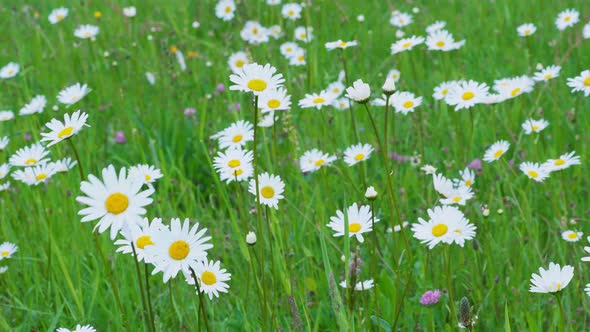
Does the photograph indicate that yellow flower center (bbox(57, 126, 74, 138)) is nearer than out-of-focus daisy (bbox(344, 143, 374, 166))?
Yes

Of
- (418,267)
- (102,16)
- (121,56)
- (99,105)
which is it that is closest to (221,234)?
(418,267)

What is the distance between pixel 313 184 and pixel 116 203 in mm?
1486

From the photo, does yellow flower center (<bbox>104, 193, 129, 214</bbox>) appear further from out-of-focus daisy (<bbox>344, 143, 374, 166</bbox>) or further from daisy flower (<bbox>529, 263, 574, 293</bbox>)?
out-of-focus daisy (<bbox>344, 143, 374, 166</bbox>)

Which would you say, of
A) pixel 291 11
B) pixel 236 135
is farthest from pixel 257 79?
pixel 291 11

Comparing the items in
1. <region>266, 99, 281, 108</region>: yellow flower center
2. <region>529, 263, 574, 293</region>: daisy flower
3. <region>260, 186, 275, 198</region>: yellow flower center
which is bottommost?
<region>529, 263, 574, 293</region>: daisy flower

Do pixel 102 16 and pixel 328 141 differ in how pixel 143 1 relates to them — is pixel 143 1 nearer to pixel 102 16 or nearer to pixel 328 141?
pixel 102 16

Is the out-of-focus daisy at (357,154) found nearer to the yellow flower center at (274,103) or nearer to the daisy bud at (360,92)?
the yellow flower center at (274,103)

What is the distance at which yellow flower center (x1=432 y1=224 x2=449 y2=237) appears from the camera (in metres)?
1.46

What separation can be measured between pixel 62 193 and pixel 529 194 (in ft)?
5.09

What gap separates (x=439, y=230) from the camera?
147 centimetres

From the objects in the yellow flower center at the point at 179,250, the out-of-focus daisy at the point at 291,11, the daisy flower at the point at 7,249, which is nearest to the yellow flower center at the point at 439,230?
the yellow flower center at the point at 179,250

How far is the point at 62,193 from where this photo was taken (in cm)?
243

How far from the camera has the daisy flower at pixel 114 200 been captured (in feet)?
3.53

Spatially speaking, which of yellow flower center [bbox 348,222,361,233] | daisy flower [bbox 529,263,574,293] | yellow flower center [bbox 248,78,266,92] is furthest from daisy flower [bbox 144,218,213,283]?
daisy flower [bbox 529,263,574,293]
